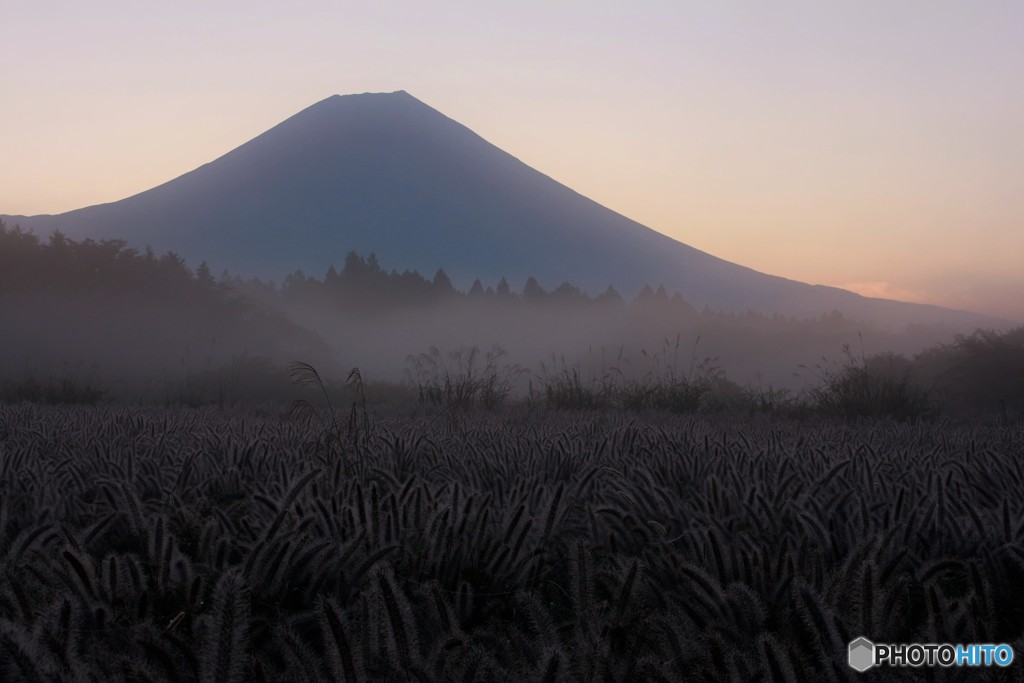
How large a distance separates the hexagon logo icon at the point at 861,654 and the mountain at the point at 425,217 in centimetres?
10029

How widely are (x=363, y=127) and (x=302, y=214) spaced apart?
1619 centimetres

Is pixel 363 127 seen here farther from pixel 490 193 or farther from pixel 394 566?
pixel 394 566

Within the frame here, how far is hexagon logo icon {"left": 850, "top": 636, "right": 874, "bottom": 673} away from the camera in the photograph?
0.99 metres

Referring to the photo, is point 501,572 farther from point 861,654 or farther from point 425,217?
point 425,217

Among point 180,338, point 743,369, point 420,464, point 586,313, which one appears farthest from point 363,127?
point 420,464

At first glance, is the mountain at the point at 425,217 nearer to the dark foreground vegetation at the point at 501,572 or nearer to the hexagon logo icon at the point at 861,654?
the dark foreground vegetation at the point at 501,572

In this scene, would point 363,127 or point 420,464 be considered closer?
point 420,464

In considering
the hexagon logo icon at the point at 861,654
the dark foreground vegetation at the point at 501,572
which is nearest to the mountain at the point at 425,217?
the dark foreground vegetation at the point at 501,572

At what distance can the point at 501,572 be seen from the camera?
4.67ft

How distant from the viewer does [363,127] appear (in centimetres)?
12306

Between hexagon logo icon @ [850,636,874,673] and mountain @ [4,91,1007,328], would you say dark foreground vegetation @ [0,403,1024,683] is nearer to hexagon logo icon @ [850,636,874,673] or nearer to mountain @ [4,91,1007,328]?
hexagon logo icon @ [850,636,874,673]

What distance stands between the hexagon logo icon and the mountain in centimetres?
10029

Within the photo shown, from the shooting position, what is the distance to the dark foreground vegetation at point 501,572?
1012 mm

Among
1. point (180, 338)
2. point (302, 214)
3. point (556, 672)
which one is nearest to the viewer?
point (556, 672)
